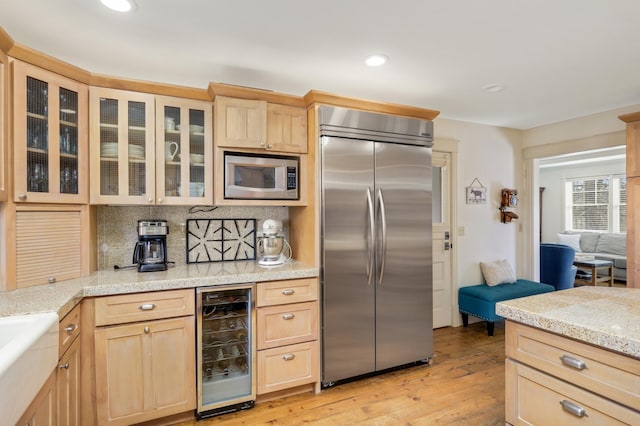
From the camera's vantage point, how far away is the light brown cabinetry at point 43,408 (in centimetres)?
119

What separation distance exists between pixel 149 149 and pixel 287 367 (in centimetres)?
185

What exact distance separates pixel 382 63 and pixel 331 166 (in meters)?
0.83

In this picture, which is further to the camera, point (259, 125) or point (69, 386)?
point (259, 125)

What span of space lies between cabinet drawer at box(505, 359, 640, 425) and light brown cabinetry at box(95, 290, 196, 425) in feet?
6.12

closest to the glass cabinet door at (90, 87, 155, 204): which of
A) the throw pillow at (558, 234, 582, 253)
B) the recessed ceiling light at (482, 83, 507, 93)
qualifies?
the recessed ceiling light at (482, 83, 507, 93)

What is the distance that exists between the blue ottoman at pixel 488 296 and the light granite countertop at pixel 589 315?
5.69 ft

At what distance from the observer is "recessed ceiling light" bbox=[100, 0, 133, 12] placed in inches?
67.3

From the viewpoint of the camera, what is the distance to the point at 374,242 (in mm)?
2705

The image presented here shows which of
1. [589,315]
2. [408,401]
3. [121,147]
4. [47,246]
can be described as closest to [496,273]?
[408,401]

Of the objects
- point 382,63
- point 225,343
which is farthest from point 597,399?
point 382,63

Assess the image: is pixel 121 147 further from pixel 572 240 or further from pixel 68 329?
pixel 572 240

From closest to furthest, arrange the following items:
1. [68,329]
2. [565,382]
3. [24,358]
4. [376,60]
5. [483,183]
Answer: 1. [24,358]
2. [565,382]
3. [68,329]
4. [376,60]
5. [483,183]

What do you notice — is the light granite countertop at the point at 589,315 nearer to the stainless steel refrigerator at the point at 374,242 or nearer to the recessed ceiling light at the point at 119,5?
the stainless steel refrigerator at the point at 374,242

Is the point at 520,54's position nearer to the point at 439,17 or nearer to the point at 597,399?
the point at 439,17
